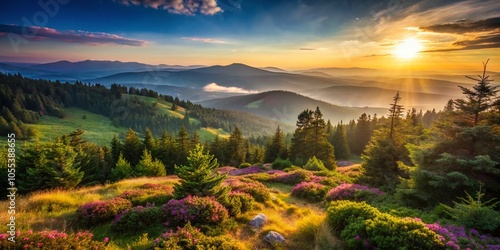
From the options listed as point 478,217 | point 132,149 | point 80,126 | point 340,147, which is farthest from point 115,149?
point 80,126

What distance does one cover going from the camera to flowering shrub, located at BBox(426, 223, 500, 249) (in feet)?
25.2

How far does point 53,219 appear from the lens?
1056cm

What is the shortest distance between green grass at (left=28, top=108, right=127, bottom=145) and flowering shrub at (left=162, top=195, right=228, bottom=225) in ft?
440

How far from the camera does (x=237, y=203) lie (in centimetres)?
1270

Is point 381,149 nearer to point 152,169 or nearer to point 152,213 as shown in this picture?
point 152,213

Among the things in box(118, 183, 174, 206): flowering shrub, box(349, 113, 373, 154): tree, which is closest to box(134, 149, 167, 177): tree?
box(118, 183, 174, 206): flowering shrub

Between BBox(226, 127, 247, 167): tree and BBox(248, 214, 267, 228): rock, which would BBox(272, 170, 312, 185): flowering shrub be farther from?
BBox(226, 127, 247, 167): tree

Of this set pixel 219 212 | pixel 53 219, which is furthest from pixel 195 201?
pixel 53 219

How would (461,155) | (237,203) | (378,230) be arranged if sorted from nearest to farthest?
(378,230), (237,203), (461,155)

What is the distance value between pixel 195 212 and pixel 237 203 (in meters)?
2.71

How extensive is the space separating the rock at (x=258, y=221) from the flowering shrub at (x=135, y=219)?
4.41 m

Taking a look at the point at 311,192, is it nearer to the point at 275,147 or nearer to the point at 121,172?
the point at 121,172

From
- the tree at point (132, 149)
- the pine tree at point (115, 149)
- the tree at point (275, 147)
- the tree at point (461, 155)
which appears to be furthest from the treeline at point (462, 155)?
the pine tree at point (115, 149)

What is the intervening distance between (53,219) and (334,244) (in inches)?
475
